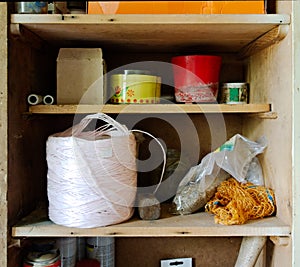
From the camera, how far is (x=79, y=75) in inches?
39.0

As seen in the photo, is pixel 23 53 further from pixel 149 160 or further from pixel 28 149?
pixel 149 160

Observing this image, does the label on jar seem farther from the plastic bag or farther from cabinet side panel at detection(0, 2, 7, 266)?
cabinet side panel at detection(0, 2, 7, 266)

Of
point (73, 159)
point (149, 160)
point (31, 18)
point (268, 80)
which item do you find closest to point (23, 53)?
point (31, 18)

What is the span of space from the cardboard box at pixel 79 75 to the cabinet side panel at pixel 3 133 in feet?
0.50

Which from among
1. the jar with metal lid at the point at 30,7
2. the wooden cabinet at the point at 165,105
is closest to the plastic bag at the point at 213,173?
the wooden cabinet at the point at 165,105

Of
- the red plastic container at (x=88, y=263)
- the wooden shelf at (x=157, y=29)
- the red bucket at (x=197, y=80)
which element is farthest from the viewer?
the red plastic container at (x=88, y=263)

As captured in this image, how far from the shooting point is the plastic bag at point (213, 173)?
1005 mm

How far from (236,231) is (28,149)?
0.52 meters

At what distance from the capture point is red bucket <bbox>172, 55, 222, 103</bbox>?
98cm

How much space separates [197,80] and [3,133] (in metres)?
0.45

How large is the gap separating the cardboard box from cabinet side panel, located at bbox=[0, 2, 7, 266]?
152 millimetres

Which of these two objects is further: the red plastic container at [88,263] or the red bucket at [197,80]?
the red plastic container at [88,263]

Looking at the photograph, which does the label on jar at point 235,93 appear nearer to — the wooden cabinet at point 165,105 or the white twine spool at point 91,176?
the wooden cabinet at point 165,105

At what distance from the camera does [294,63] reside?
2.83 feet
